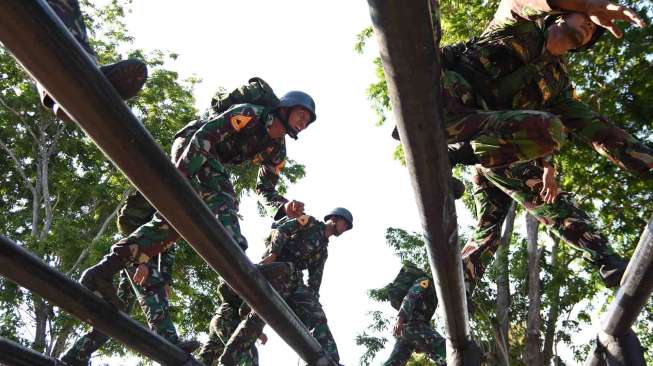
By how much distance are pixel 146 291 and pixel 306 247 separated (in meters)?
2.12

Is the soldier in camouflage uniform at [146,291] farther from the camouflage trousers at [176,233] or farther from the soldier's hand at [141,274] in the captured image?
the camouflage trousers at [176,233]

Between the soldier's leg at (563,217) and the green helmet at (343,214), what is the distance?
2.79 metres

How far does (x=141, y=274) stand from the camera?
153 inches

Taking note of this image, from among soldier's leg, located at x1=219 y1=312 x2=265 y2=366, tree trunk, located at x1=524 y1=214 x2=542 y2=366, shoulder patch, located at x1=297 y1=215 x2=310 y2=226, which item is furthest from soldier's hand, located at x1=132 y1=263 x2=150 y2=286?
tree trunk, located at x1=524 y1=214 x2=542 y2=366

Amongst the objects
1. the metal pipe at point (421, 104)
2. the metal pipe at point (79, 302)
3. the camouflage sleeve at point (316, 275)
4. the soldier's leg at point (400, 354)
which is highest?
the camouflage sleeve at point (316, 275)

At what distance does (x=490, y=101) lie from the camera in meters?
3.18

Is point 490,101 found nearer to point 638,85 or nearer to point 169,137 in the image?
point 638,85

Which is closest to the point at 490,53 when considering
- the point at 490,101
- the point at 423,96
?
the point at 490,101

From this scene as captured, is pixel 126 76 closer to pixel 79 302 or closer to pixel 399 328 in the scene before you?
pixel 79 302

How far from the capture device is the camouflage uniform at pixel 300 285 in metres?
4.71

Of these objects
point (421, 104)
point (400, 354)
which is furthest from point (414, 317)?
point (421, 104)

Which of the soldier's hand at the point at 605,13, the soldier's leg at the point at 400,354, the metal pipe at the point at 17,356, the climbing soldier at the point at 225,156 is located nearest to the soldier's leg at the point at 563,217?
the soldier's hand at the point at 605,13

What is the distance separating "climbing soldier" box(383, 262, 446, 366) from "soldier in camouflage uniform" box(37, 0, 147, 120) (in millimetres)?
3585

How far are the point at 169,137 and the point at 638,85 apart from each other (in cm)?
917
